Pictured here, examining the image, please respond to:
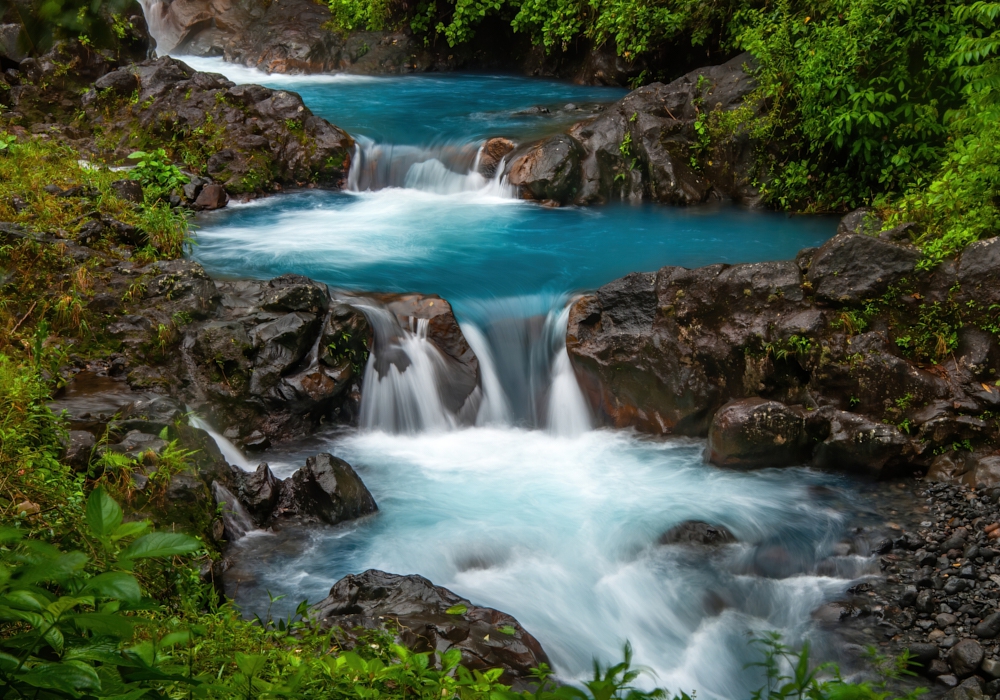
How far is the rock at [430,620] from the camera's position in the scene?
14.2 ft

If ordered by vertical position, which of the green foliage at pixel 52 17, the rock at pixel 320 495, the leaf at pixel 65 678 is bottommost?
the rock at pixel 320 495

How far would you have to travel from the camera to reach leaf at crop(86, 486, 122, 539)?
1937 millimetres

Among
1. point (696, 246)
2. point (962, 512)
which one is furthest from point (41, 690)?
point (696, 246)

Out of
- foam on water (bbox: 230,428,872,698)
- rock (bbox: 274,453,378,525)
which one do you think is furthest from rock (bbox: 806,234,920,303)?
rock (bbox: 274,453,378,525)

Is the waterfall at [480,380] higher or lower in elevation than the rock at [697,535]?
higher

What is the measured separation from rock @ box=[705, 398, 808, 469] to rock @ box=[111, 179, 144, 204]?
629 centimetres

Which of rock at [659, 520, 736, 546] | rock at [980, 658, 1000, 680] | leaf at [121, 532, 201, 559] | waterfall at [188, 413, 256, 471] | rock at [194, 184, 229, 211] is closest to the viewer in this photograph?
leaf at [121, 532, 201, 559]

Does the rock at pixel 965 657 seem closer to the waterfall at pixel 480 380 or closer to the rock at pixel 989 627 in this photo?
the rock at pixel 989 627

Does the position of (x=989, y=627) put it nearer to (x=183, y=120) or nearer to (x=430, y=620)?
(x=430, y=620)

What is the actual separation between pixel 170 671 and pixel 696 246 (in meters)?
8.68

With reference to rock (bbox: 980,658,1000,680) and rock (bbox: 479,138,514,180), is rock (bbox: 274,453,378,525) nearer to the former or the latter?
rock (bbox: 980,658,1000,680)

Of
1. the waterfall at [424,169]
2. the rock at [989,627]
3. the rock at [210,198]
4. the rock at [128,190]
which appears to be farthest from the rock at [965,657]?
the rock at [210,198]

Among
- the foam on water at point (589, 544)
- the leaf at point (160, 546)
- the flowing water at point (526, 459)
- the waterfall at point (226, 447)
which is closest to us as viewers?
the leaf at point (160, 546)

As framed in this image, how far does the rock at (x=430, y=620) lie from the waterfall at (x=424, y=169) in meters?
7.80
